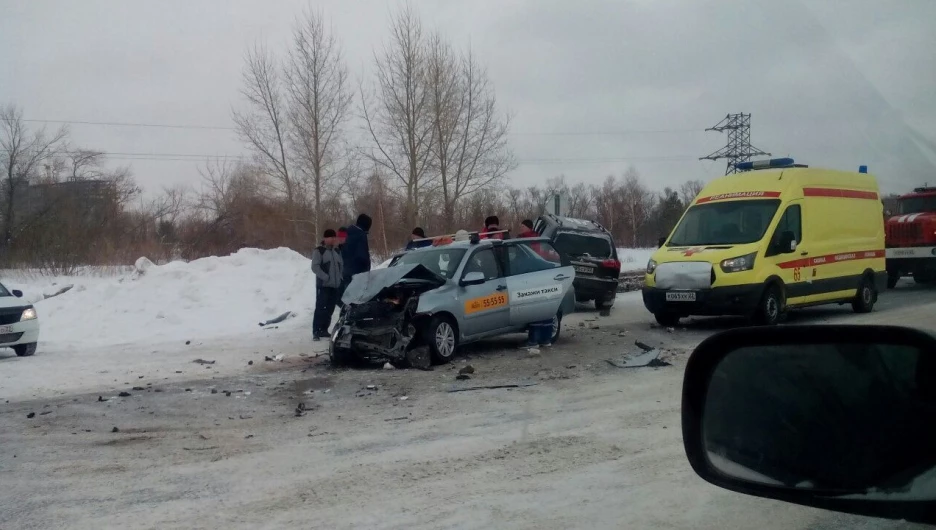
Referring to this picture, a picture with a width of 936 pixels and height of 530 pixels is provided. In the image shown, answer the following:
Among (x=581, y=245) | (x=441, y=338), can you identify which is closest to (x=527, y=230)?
(x=581, y=245)

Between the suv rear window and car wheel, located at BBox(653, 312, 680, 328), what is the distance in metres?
3.36

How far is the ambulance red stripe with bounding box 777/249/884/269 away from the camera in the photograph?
1369 cm

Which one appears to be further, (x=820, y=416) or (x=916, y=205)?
(x=916, y=205)

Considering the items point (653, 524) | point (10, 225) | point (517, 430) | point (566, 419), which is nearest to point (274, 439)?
point (517, 430)

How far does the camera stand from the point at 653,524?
4770 mm

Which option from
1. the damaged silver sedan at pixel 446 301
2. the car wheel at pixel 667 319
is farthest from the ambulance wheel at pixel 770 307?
the damaged silver sedan at pixel 446 301

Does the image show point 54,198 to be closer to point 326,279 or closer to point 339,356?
point 326,279

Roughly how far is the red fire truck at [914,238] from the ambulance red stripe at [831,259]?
687 centimetres

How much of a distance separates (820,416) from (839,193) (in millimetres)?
13813

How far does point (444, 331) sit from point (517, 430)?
427 cm

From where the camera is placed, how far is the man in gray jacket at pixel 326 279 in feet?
47.4

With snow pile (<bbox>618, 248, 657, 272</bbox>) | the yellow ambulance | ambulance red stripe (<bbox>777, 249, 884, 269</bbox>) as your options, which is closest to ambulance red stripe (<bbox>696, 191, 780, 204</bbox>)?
the yellow ambulance

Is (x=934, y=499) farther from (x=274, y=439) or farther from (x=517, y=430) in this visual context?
(x=274, y=439)

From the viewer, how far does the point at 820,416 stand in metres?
2.47
